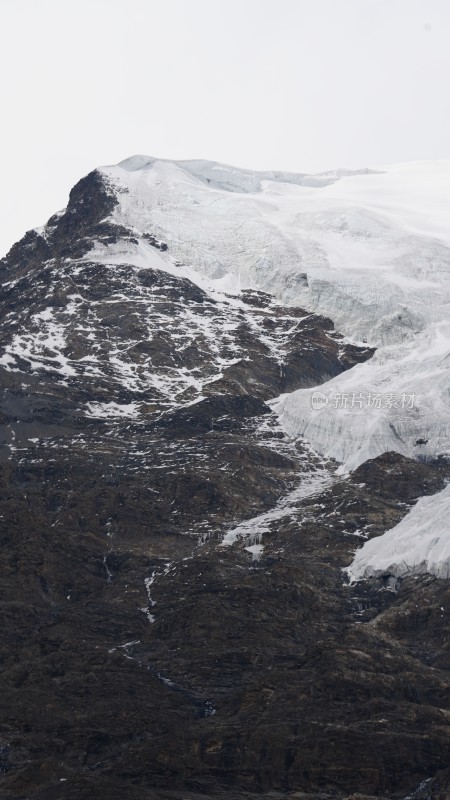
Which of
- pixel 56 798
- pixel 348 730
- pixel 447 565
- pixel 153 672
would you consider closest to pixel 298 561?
pixel 447 565

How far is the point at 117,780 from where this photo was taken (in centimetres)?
9712

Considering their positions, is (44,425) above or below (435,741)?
above

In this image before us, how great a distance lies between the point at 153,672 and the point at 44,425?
7009cm

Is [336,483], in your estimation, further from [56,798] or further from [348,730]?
[56,798]

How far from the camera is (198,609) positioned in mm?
130625

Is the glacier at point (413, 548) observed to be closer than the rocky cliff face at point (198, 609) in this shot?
No

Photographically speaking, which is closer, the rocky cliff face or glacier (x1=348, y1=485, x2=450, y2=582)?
the rocky cliff face

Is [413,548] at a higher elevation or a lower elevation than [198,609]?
higher

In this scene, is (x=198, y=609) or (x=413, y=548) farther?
(x=413, y=548)

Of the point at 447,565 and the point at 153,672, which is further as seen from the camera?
the point at 447,565

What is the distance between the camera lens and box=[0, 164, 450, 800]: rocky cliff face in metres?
101

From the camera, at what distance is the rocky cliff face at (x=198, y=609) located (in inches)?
3991

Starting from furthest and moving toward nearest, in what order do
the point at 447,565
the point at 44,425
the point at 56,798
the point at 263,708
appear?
the point at 44,425 → the point at 447,565 → the point at 263,708 → the point at 56,798


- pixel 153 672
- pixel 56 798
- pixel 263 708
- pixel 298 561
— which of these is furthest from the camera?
pixel 298 561
